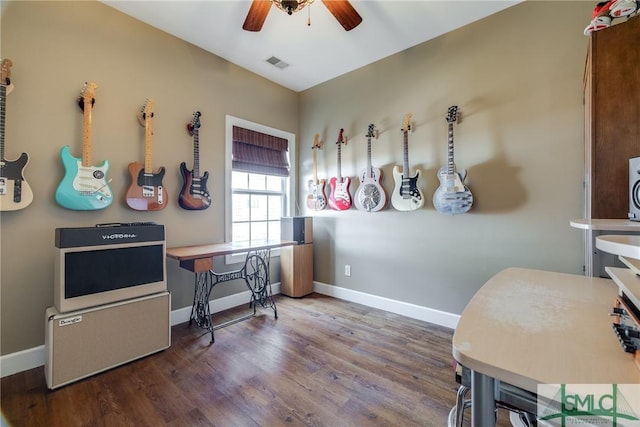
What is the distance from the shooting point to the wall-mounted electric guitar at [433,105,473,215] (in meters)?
2.45

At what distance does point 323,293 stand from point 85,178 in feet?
9.02

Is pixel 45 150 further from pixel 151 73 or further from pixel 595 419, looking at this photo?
pixel 595 419

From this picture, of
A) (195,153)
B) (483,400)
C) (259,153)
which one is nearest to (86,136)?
(195,153)

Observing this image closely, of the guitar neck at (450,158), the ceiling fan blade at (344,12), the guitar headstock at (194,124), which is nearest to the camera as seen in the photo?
the ceiling fan blade at (344,12)

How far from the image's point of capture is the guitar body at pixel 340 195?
3.32 meters

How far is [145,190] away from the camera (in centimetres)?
244

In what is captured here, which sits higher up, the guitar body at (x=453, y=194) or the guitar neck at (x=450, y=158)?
the guitar neck at (x=450, y=158)

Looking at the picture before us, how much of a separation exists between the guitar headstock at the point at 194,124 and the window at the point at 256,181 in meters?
0.39

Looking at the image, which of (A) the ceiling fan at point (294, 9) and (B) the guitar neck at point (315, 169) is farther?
(B) the guitar neck at point (315, 169)

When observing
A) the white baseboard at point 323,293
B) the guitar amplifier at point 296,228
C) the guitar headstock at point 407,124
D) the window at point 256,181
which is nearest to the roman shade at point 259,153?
the window at point 256,181

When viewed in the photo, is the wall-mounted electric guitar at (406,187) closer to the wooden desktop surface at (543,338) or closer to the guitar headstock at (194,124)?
the wooden desktop surface at (543,338)

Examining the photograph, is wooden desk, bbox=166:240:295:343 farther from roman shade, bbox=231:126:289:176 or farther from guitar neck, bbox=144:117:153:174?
roman shade, bbox=231:126:289:176

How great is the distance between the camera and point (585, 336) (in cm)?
86

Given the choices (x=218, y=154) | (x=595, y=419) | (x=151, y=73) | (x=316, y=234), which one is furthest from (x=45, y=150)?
(x=595, y=419)
